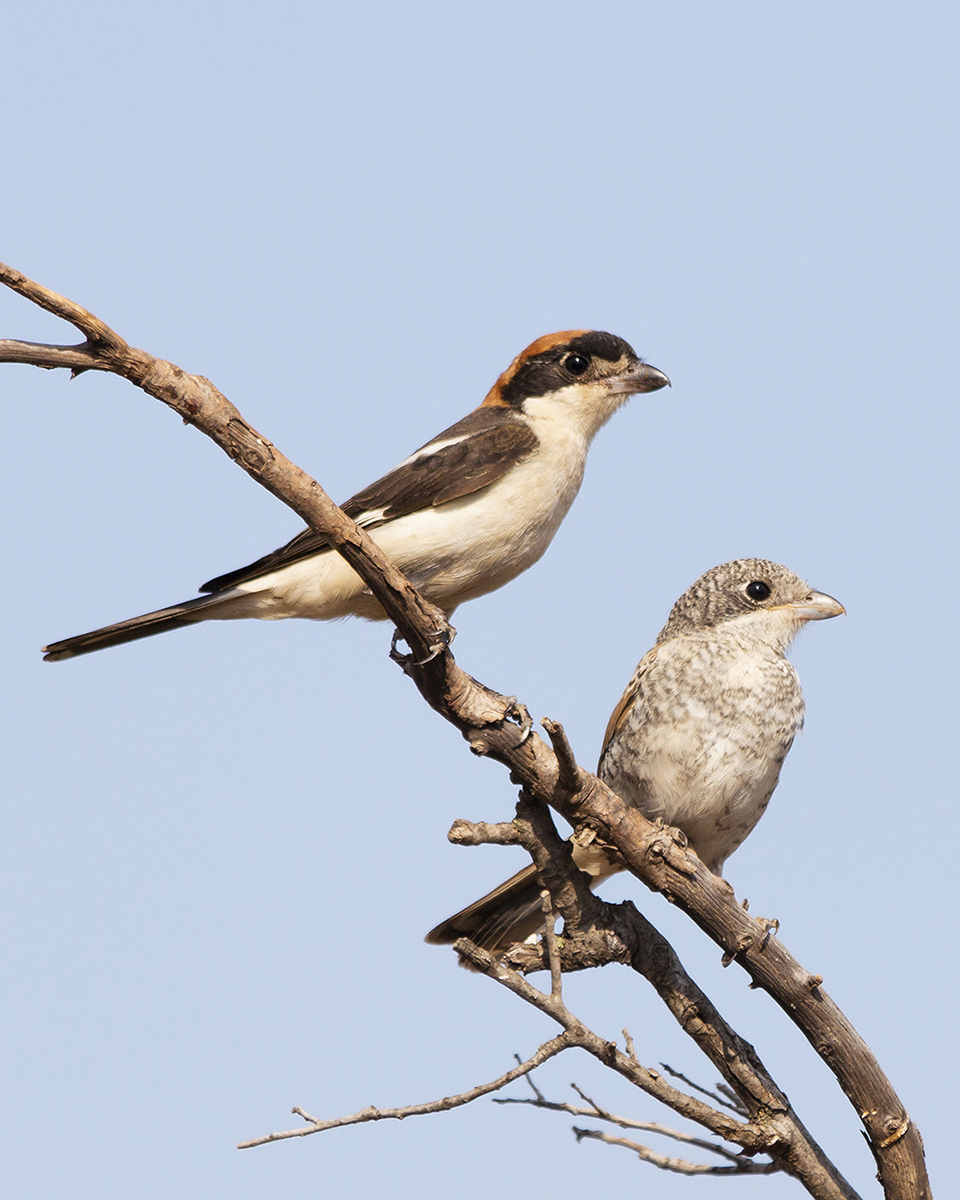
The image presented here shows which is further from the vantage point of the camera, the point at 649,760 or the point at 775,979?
the point at 649,760

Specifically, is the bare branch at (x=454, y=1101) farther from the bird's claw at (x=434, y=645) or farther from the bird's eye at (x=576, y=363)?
the bird's eye at (x=576, y=363)

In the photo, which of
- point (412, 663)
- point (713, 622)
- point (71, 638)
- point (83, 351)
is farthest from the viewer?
point (713, 622)

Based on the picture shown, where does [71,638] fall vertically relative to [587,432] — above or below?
below

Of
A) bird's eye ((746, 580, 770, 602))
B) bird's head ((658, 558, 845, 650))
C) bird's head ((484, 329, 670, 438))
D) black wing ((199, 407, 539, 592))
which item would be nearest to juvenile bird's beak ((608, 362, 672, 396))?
bird's head ((484, 329, 670, 438))

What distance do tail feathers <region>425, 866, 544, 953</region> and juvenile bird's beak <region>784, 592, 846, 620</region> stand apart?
5.38 ft

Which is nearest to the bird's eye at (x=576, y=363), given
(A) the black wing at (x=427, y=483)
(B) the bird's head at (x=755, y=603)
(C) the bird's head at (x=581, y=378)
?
(C) the bird's head at (x=581, y=378)

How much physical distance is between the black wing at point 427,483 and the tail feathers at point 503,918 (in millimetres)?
1518

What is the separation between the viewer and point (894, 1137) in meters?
4.27

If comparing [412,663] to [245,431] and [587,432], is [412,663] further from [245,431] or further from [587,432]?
[587,432]

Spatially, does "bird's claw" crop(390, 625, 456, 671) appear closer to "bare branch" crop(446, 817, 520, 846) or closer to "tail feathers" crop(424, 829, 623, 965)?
"bare branch" crop(446, 817, 520, 846)

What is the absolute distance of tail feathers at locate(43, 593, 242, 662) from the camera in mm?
4805

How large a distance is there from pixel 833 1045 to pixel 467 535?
227cm

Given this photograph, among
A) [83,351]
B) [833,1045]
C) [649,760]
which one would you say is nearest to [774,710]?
[649,760]

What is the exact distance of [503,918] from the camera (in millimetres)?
5020
